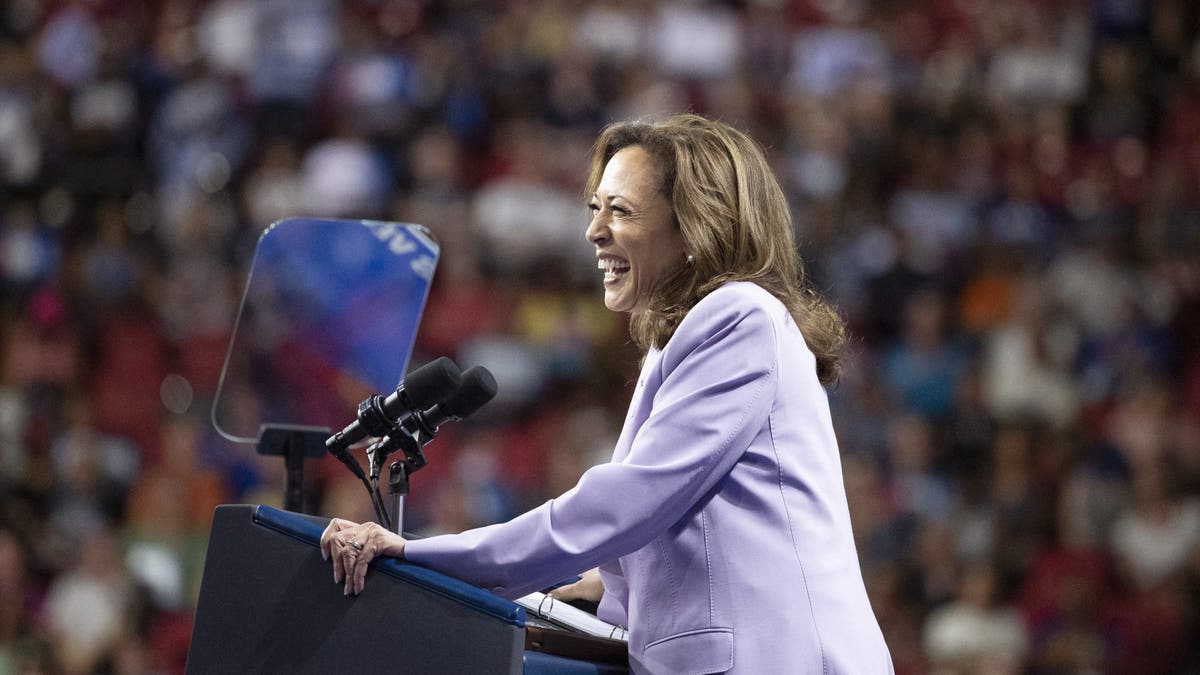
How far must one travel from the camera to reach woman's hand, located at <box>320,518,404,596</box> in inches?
87.8

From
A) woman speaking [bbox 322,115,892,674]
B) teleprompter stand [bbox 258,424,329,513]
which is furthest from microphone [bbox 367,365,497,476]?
teleprompter stand [bbox 258,424,329,513]

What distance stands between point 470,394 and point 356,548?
0.93 ft

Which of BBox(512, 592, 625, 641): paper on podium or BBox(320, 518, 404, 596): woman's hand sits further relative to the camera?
BBox(512, 592, 625, 641): paper on podium

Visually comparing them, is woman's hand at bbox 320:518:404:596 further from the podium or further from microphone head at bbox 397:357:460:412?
microphone head at bbox 397:357:460:412

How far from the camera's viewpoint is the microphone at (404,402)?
2.30 meters

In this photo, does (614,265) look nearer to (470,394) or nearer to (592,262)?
(470,394)

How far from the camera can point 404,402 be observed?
233 cm

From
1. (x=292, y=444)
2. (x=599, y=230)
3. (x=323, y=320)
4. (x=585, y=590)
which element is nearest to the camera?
(x=599, y=230)

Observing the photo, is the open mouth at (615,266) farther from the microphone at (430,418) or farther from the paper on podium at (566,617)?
the paper on podium at (566,617)

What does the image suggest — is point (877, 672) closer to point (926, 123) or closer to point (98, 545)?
point (98, 545)

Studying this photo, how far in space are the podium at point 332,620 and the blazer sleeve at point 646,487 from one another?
81 mm

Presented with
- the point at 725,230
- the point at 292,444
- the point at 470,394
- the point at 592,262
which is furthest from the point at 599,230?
the point at 592,262

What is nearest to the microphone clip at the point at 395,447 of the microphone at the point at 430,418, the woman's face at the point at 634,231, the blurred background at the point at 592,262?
the microphone at the point at 430,418

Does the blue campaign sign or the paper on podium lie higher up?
the blue campaign sign
